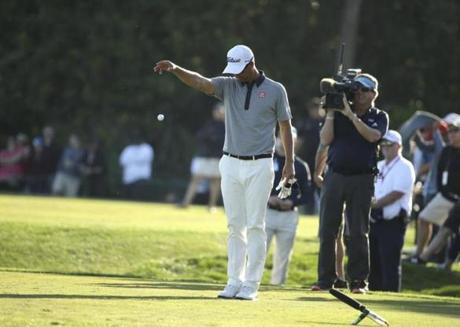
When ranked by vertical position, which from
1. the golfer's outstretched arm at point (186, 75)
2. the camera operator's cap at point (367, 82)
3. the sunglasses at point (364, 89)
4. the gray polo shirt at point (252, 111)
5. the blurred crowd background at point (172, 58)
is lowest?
the gray polo shirt at point (252, 111)

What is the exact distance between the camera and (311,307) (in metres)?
12.1

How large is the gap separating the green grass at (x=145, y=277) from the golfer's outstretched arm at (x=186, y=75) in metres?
1.88

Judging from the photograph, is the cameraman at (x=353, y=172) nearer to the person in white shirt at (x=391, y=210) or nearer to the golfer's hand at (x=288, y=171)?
the golfer's hand at (x=288, y=171)

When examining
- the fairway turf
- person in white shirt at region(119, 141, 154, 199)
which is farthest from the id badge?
person in white shirt at region(119, 141, 154, 199)

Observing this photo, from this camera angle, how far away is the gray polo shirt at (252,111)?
12.6 meters

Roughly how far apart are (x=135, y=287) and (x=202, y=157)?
16.1 m

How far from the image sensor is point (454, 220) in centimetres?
1962

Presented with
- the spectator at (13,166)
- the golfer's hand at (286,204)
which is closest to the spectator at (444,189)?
the golfer's hand at (286,204)

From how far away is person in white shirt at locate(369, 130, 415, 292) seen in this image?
16.4 metres

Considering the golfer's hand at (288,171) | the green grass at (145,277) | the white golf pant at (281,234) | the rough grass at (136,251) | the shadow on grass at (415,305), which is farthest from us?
the rough grass at (136,251)

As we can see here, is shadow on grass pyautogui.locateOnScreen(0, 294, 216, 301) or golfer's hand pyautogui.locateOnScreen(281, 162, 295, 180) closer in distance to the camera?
shadow on grass pyautogui.locateOnScreen(0, 294, 216, 301)

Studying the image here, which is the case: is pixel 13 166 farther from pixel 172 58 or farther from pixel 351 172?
pixel 351 172

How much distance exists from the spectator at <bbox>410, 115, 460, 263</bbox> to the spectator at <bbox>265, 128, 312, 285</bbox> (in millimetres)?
3289

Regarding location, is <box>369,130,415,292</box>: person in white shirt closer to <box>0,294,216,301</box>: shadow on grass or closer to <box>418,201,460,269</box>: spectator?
<box>418,201,460,269</box>: spectator
